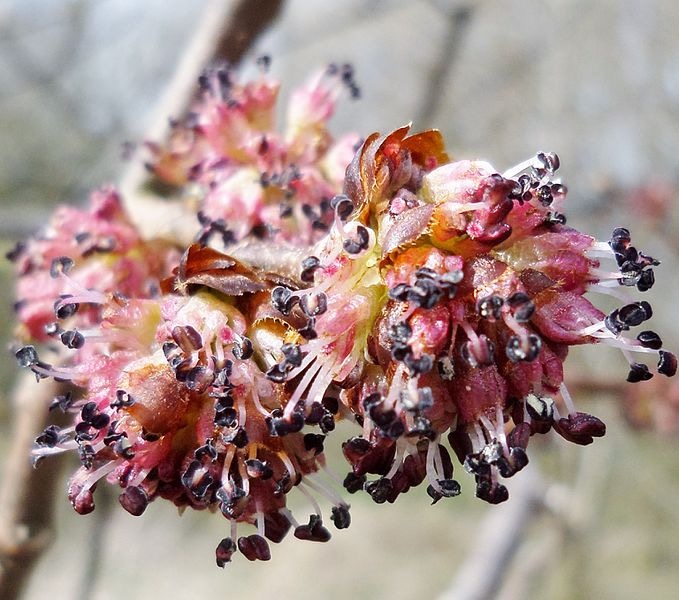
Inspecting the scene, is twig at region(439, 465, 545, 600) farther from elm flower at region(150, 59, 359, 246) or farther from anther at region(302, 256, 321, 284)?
anther at region(302, 256, 321, 284)

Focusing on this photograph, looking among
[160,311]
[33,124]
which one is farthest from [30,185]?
[160,311]

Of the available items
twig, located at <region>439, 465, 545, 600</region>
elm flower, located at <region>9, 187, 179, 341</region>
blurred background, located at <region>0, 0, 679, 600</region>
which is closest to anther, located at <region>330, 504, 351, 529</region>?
elm flower, located at <region>9, 187, 179, 341</region>

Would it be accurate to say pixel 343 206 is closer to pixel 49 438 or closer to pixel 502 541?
pixel 49 438

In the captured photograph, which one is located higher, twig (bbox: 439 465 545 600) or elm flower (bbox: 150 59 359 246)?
elm flower (bbox: 150 59 359 246)

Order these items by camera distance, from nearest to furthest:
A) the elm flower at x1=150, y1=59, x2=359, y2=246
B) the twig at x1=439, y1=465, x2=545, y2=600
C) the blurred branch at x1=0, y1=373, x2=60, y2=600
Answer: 1. the elm flower at x1=150, y1=59, x2=359, y2=246
2. the blurred branch at x1=0, y1=373, x2=60, y2=600
3. the twig at x1=439, y1=465, x2=545, y2=600

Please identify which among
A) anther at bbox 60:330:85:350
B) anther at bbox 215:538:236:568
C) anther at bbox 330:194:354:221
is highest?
anther at bbox 330:194:354:221

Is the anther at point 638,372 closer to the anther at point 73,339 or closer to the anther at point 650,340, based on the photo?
the anther at point 650,340

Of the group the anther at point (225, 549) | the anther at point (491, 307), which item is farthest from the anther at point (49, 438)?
the anther at point (491, 307)
